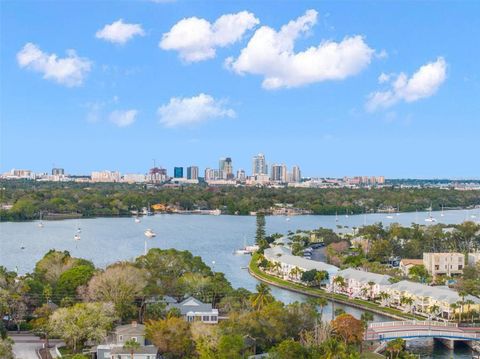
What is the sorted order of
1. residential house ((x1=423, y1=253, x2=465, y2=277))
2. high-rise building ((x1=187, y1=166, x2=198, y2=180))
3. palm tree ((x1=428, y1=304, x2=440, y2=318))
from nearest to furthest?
palm tree ((x1=428, y1=304, x2=440, y2=318)), residential house ((x1=423, y1=253, x2=465, y2=277)), high-rise building ((x1=187, y1=166, x2=198, y2=180))

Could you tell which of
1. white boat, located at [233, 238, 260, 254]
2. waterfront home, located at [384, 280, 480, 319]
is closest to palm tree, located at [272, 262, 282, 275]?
waterfront home, located at [384, 280, 480, 319]

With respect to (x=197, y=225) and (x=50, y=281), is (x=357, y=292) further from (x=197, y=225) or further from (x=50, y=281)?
(x=197, y=225)

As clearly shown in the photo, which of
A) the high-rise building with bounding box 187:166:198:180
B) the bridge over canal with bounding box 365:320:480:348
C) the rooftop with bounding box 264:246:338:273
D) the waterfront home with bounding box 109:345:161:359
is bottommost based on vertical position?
the bridge over canal with bounding box 365:320:480:348

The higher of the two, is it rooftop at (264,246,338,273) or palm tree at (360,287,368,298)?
rooftop at (264,246,338,273)

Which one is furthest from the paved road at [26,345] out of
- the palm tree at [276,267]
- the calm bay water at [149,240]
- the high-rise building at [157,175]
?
the high-rise building at [157,175]

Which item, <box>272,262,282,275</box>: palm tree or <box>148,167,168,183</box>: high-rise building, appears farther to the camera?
<box>148,167,168,183</box>: high-rise building

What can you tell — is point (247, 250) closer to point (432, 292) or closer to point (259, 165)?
point (432, 292)

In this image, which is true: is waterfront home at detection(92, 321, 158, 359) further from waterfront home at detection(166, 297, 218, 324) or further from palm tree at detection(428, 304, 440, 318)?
palm tree at detection(428, 304, 440, 318)
